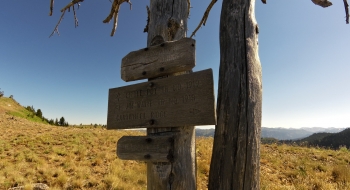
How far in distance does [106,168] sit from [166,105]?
7142 mm

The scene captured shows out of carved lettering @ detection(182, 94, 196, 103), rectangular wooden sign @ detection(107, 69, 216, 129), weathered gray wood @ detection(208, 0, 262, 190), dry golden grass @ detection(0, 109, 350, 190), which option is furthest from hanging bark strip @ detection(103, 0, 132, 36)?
dry golden grass @ detection(0, 109, 350, 190)

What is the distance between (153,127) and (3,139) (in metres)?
13.7

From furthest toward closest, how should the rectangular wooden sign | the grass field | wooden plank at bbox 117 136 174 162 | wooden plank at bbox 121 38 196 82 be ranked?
1. the grass field
2. wooden plank at bbox 121 38 196 82
3. wooden plank at bbox 117 136 174 162
4. the rectangular wooden sign

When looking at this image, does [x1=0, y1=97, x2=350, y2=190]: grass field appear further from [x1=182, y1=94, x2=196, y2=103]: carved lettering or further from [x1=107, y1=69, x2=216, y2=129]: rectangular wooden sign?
[x1=182, y1=94, x2=196, y2=103]: carved lettering

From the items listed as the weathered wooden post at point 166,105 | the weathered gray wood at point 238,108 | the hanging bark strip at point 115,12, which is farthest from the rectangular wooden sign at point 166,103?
Answer: the hanging bark strip at point 115,12

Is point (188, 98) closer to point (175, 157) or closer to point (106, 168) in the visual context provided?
point (175, 157)

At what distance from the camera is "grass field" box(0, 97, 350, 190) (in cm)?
612

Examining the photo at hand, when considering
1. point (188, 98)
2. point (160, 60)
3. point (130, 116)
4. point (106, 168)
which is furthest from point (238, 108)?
point (106, 168)

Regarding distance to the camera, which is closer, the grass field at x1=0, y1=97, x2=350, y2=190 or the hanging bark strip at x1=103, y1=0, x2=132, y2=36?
the hanging bark strip at x1=103, y1=0, x2=132, y2=36

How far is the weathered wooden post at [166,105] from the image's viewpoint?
1.79m

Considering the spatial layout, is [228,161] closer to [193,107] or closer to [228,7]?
[193,107]

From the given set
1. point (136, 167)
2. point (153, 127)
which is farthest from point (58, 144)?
point (153, 127)

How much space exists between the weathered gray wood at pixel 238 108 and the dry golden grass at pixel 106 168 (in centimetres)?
418

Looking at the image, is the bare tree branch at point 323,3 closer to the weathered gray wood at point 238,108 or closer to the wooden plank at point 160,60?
the weathered gray wood at point 238,108
